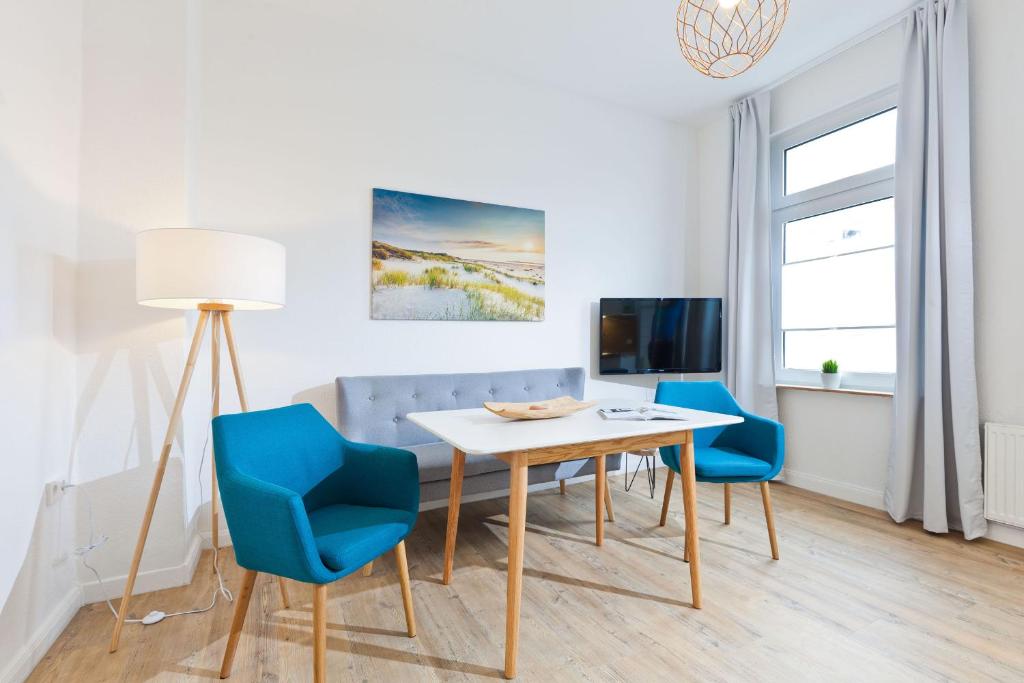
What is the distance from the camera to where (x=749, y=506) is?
2.99 m

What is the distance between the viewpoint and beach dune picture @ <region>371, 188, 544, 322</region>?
9.59 feet

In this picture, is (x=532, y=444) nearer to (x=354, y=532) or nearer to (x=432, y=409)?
(x=354, y=532)

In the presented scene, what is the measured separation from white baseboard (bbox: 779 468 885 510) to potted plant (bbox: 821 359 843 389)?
654 mm

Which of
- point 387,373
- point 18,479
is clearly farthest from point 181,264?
point 387,373

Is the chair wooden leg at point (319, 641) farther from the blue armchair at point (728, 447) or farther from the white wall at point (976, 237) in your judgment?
the white wall at point (976, 237)

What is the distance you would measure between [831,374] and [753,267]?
96 cm

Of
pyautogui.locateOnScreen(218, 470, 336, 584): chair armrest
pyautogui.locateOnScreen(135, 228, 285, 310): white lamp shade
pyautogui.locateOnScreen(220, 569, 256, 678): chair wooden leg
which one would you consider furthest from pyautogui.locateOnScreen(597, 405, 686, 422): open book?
pyautogui.locateOnScreen(135, 228, 285, 310): white lamp shade

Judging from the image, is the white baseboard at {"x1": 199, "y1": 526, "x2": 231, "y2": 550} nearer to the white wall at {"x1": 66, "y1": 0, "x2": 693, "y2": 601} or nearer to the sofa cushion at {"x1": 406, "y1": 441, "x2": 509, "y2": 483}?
the white wall at {"x1": 66, "y1": 0, "x2": 693, "y2": 601}

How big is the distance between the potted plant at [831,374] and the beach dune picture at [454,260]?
78.0 inches

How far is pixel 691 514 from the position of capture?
1902 mm

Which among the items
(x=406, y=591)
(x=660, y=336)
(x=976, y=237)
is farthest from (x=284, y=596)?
(x=976, y=237)

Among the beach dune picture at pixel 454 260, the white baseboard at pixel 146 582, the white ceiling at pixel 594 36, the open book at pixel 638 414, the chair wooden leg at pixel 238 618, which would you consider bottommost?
the white baseboard at pixel 146 582

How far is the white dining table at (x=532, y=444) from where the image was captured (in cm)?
153

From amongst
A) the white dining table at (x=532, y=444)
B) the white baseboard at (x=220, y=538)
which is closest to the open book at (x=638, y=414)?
the white dining table at (x=532, y=444)
